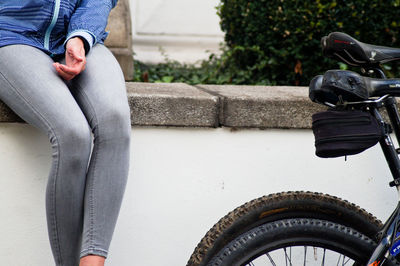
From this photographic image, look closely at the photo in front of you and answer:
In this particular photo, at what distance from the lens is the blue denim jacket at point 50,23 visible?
1.90 meters

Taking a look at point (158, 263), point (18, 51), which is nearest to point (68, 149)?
point (18, 51)

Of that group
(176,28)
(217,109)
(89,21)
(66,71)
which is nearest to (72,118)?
(66,71)

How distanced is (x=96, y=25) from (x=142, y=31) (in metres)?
2.84

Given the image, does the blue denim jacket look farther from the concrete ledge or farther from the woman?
the concrete ledge

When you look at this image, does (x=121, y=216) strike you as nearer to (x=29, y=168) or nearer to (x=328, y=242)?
(x=29, y=168)

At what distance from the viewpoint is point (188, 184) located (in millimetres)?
2229

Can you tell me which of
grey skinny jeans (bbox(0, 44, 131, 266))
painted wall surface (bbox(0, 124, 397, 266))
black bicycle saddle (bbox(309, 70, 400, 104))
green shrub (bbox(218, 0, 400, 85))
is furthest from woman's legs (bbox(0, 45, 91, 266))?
green shrub (bbox(218, 0, 400, 85))

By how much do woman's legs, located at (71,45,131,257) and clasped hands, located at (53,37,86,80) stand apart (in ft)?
0.18

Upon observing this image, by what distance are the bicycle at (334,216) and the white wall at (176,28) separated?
3173mm

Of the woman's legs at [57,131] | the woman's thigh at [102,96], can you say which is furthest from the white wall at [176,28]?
the woman's legs at [57,131]

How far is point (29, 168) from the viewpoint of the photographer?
2.11 metres

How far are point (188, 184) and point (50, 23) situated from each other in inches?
30.5

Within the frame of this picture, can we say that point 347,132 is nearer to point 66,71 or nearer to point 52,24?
point 66,71

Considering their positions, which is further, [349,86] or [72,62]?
[72,62]
